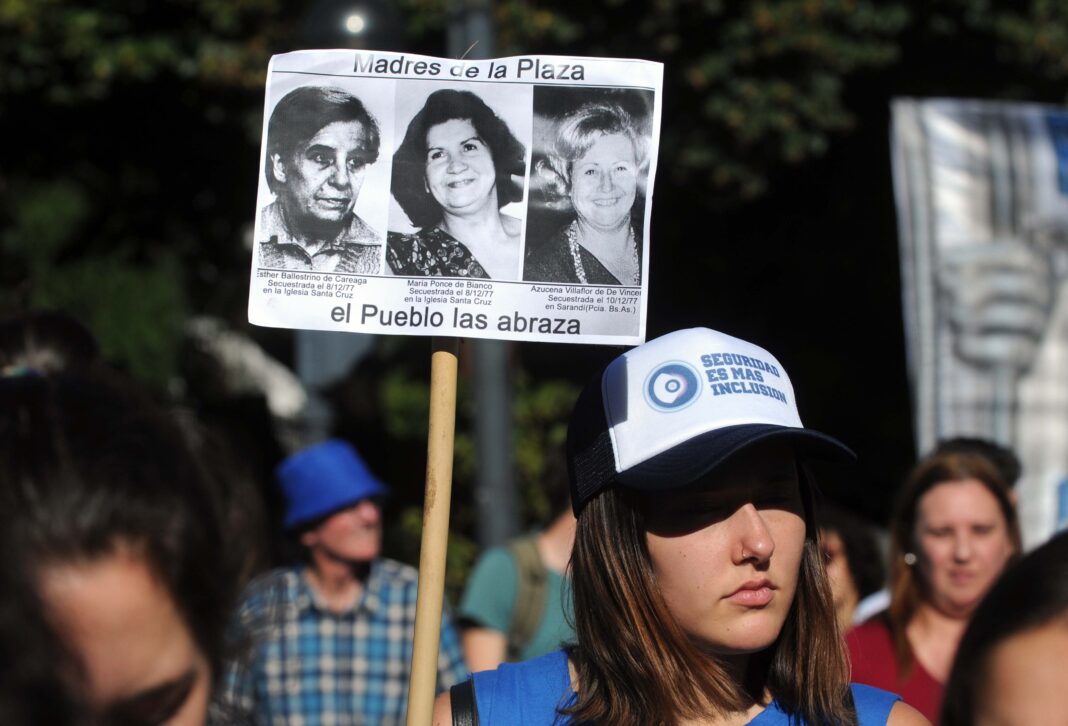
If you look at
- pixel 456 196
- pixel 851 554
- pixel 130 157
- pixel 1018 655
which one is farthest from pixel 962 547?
pixel 130 157

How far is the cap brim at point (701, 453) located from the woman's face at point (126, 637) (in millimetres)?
809

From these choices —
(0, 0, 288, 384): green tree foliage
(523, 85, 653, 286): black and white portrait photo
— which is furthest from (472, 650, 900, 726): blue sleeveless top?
(0, 0, 288, 384): green tree foliage

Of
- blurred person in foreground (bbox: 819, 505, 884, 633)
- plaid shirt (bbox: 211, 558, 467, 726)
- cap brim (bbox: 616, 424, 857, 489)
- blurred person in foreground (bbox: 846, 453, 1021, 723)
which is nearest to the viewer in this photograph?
cap brim (bbox: 616, 424, 857, 489)

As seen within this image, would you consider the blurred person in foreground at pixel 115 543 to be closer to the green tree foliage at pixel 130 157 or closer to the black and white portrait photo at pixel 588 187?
the black and white portrait photo at pixel 588 187

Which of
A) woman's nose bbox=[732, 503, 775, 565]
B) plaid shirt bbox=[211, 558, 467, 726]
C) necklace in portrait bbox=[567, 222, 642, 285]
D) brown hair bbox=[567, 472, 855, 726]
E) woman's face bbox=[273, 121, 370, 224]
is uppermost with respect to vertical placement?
woman's face bbox=[273, 121, 370, 224]

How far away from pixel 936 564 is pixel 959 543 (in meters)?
0.09

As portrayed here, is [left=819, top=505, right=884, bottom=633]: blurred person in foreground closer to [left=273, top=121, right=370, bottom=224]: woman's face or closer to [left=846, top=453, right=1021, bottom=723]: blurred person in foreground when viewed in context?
[left=846, top=453, right=1021, bottom=723]: blurred person in foreground

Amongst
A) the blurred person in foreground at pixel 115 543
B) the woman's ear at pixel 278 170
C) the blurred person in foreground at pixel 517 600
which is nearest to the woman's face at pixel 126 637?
the blurred person in foreground at pixel 115 543

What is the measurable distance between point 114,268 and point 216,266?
28.0 inches

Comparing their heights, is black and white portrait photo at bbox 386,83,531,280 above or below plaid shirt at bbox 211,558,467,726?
above

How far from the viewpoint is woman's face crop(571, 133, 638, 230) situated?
2.06 meters

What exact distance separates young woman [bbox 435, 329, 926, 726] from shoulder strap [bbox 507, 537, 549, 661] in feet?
6.63

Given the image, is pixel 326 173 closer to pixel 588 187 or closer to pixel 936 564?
pixel 588 187

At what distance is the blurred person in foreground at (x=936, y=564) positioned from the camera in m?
3.68
